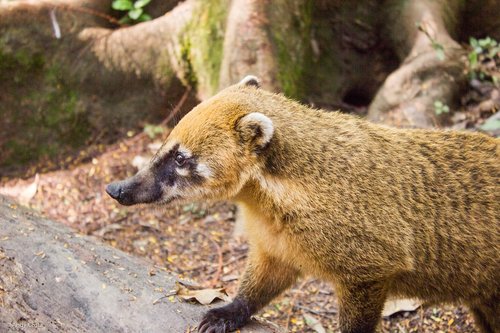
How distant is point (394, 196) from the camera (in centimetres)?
436

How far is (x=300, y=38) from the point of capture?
7.41 meters

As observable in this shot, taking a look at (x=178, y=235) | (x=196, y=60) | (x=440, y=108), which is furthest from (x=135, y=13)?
(x=440, y=108)

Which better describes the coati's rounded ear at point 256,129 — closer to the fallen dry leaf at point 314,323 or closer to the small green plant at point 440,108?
the fallen dry leaf at point 314,323

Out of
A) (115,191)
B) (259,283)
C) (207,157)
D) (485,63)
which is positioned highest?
(207,157)

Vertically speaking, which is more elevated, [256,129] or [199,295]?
[256,129]

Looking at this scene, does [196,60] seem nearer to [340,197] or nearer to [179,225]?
[179,225]

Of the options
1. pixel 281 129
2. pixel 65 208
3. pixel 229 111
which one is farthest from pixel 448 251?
pixel 65 208

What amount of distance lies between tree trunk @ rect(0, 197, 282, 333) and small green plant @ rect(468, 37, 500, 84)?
4.60 m

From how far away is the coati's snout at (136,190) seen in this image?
4.41 m

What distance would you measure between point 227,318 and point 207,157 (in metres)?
1.20

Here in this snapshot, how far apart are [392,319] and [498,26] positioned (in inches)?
177

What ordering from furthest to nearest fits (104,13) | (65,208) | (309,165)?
(104,13)
(65,208)
(309,165)

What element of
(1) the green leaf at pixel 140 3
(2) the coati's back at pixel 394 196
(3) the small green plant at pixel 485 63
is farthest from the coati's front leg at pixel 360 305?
(1) the green leaf at pixel 140 3

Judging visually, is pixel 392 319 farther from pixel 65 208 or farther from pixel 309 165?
pixel 65 208
